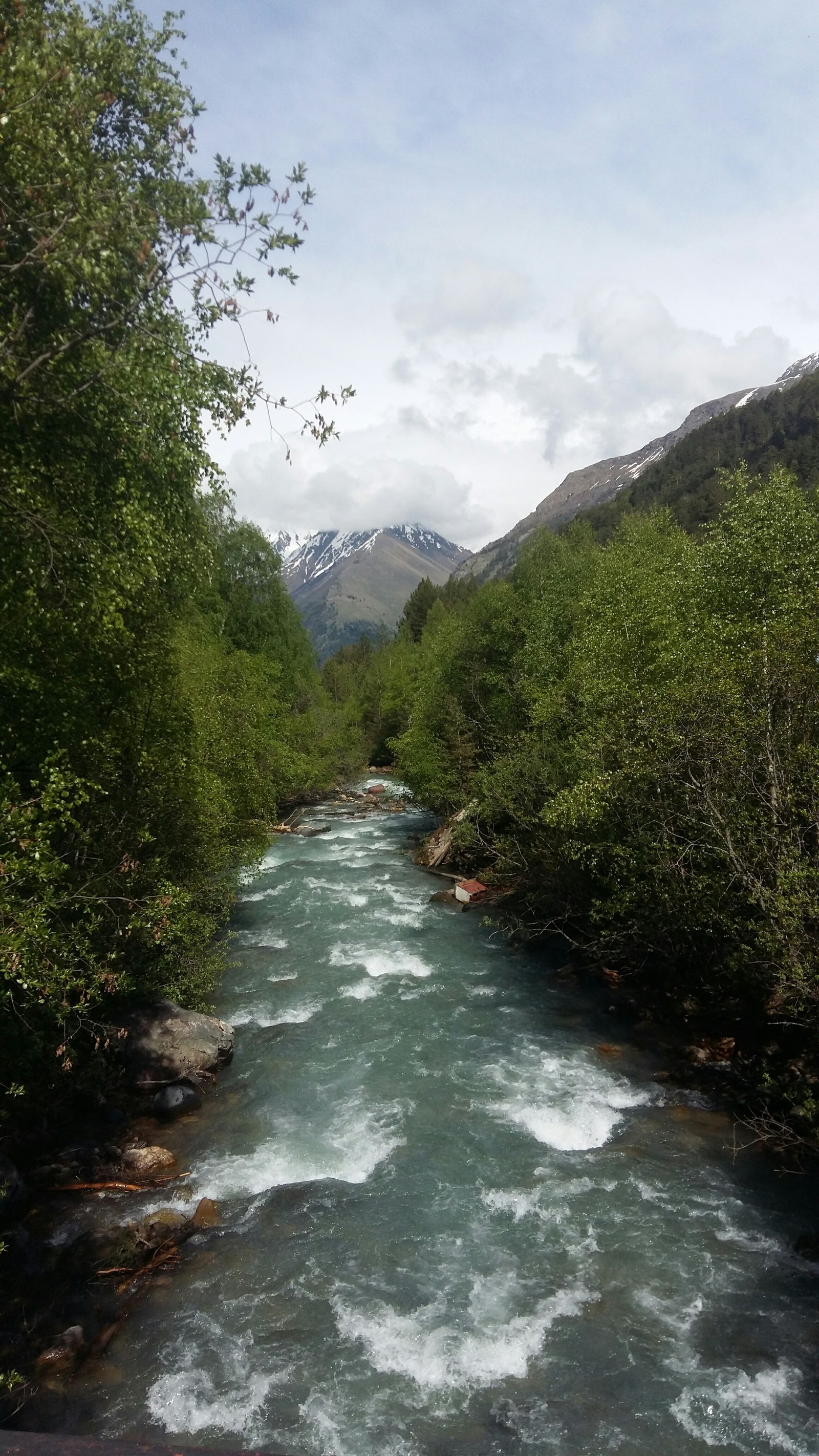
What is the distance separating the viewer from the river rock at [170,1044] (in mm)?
16891

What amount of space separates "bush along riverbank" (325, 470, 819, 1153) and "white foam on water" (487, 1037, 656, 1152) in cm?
253

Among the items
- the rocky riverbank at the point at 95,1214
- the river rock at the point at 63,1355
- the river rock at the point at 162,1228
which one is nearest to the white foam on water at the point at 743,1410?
the rocky riverbank at the point at 95,1214

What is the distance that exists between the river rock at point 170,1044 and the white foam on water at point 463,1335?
7113mm

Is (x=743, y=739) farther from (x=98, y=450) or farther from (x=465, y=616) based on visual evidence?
(x=465, y=616)

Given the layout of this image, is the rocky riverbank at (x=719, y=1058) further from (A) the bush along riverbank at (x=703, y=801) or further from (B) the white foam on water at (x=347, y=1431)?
(B) the white foam on water at (x=347, y=1431)

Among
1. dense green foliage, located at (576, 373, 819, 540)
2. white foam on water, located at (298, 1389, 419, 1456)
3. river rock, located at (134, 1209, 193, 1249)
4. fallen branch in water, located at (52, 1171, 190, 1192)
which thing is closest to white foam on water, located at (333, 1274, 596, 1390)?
white foam on water, located at (298, 1389, 419, 1456)

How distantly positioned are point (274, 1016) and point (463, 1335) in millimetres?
11208

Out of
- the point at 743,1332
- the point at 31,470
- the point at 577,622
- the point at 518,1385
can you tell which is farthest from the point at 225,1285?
the point at 577,622

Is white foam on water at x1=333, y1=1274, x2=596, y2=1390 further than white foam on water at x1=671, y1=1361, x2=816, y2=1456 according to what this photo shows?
Yes

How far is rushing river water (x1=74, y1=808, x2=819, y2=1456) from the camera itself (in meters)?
9.47

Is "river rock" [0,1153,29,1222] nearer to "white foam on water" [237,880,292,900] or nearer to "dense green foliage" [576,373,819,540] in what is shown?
"white foam on water" [237,880,292,900]

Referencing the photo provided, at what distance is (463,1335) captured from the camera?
1068 centimetres

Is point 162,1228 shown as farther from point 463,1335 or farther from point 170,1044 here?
point 463,1335

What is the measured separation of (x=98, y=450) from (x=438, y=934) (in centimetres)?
2088
